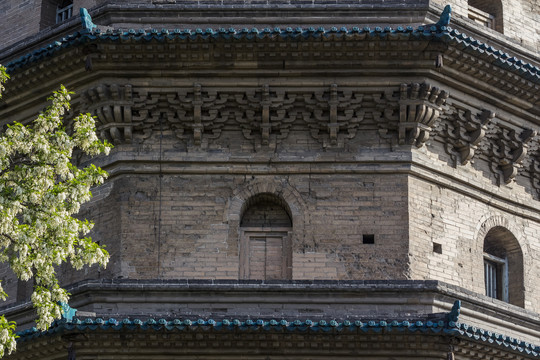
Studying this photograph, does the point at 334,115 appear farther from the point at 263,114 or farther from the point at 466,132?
the point at 466,132

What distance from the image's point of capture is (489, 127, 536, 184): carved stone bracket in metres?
17.4

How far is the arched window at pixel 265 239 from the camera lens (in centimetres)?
1619

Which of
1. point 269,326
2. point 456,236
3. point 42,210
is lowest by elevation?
point 269,326

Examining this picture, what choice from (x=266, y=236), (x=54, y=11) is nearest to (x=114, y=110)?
(x=266, y=236)

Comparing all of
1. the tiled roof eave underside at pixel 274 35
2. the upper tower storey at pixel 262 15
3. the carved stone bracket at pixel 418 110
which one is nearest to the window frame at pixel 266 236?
the carved stone bracket at pixel 418 110

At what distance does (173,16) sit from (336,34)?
2689mm

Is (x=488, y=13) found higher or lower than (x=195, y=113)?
higher

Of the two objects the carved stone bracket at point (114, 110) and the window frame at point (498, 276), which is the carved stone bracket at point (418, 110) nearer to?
the window frame at point (498, 276)

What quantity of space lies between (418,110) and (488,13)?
10.6ft

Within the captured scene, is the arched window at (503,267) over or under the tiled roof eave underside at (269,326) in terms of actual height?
over

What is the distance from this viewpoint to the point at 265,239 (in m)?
16.4

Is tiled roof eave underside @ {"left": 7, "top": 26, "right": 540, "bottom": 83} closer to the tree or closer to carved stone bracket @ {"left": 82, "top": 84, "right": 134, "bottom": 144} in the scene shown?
carved stone bracket @ {"left": 82, "top": 84, "right": 134, "bottom": 144}

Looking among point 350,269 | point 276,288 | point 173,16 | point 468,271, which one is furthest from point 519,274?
point 173,16

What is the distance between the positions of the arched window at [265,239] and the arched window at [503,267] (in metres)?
3.12
